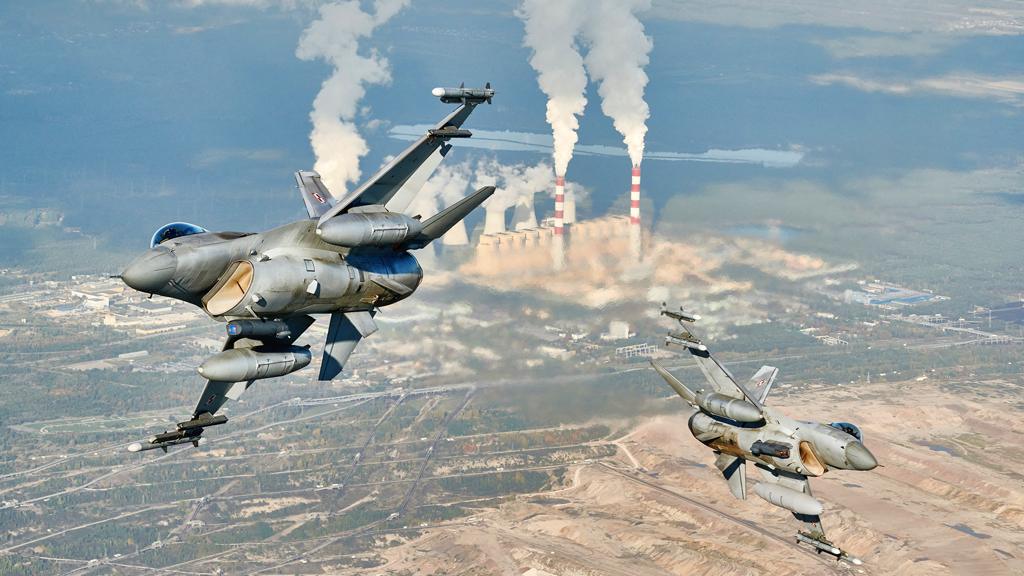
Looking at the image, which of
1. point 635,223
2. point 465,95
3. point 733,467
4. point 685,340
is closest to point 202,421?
point 465,95

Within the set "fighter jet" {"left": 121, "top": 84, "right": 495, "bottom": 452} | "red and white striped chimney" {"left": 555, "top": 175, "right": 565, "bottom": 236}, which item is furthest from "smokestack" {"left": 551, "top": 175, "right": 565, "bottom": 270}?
"fighter jet" {"left": 121, "top": 84, "right": 495, "bottom": 452}

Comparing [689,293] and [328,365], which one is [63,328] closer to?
[689,293]

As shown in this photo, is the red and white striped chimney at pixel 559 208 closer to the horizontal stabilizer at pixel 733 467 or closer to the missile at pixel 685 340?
the horizontal stabilizer at pixel 733 467

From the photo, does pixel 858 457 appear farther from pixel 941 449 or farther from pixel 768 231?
pixel 768 231

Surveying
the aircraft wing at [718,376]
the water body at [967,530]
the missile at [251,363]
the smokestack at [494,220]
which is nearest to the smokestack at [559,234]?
the smokestack at [494,220]

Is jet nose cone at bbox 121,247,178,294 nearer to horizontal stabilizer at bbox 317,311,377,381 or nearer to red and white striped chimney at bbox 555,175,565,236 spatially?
horizontal stabilizer at bbox 317,311,377,381
